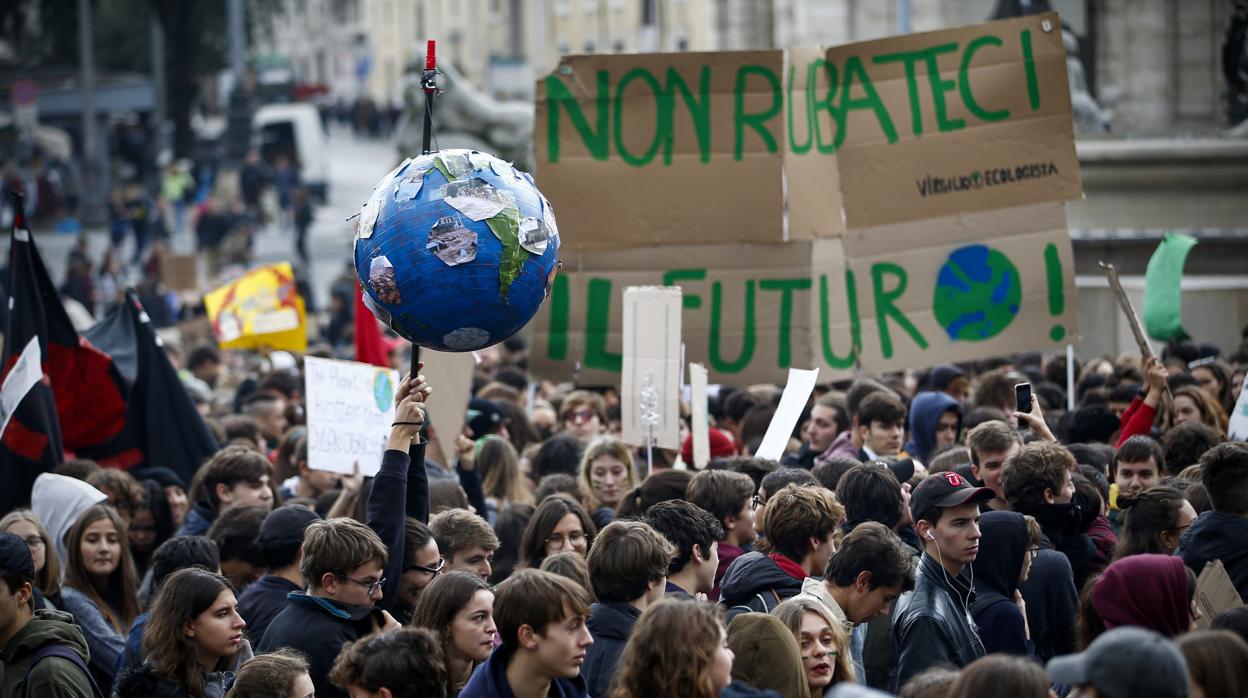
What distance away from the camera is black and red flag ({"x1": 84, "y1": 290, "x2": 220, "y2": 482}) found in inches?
364

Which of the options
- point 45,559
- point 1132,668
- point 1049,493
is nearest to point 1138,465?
point 1049,493

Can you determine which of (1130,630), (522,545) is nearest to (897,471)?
(522,545)

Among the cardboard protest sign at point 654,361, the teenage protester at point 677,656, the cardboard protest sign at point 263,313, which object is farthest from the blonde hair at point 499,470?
the cardboard protest sign at point 263,313

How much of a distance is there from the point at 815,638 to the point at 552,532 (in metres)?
1.49

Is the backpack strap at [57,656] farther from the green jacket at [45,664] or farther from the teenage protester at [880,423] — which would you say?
the teenage protester at [880,423]

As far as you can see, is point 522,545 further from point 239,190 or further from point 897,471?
point 239,190

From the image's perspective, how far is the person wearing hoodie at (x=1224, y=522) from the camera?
5.71 m

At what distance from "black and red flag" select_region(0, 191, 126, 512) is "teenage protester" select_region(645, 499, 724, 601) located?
137 inches

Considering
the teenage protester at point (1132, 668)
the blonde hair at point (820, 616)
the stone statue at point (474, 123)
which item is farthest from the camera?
the stone statue at point (474, 123)

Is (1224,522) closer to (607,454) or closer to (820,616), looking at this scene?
(820,616)

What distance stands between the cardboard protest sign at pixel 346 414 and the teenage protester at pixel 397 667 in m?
3.55

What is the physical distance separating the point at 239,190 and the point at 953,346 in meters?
28.4

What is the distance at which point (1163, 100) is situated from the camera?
27.8 meters

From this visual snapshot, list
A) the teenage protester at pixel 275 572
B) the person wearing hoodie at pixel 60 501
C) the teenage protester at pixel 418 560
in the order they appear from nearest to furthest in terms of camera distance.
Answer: the teenage protester at pixel 418 560 < the teenage protester at pixel 275 572 < the person wearing hoodie at pixel 60 501
